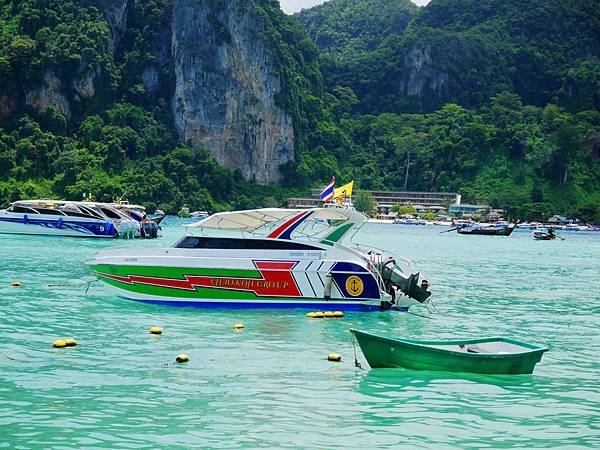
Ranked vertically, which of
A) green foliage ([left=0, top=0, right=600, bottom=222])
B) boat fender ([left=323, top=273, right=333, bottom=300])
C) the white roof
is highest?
green foliage ([left=0, top=0, right=600, bottom=222])

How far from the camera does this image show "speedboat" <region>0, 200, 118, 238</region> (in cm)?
5500

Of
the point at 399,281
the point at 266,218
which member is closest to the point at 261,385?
the point at 266,218

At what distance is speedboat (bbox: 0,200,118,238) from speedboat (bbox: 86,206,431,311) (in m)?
32.6

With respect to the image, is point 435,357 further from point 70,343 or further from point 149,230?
point 149,230

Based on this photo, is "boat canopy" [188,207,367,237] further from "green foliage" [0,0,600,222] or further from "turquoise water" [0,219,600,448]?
"green foliage" [0,0,600,222]

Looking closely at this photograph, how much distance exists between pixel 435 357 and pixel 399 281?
816cm

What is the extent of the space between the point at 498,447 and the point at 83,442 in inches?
223

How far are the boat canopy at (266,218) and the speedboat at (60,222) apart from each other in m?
33.1

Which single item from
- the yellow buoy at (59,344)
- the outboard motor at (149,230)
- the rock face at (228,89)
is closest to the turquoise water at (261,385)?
the yellow buoy at (59,344)

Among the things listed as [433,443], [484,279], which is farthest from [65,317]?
[484,279]

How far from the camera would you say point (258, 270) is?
2233 cm

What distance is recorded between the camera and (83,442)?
1115cm

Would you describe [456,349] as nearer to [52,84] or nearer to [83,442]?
[83,442]

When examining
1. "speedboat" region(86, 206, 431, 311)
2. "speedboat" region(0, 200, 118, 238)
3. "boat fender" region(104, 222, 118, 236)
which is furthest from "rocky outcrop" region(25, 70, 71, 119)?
"speedboat" region(86, 206, 431, 311)
